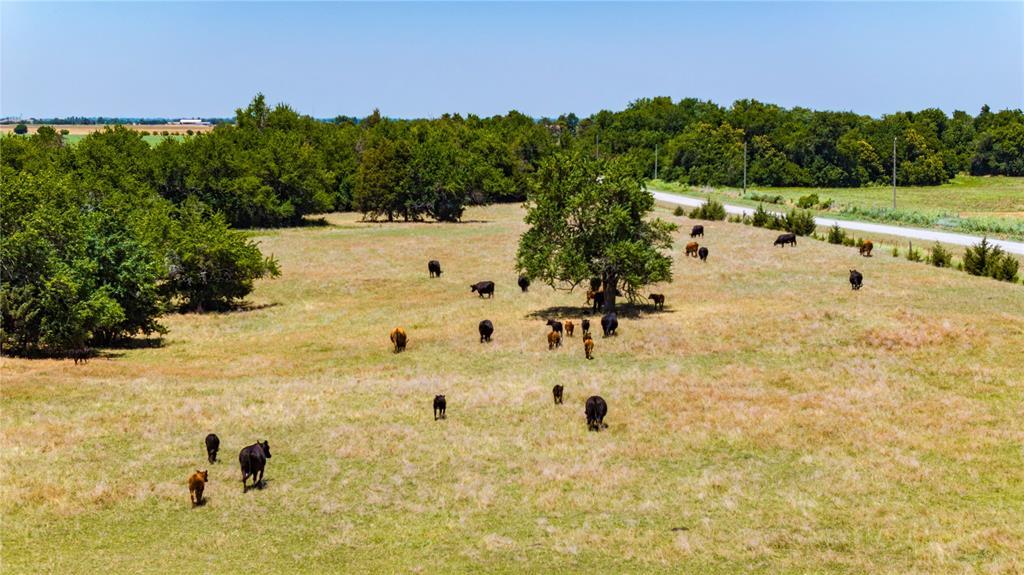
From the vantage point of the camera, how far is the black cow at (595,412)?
2897cm

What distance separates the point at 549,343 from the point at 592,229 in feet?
29.8

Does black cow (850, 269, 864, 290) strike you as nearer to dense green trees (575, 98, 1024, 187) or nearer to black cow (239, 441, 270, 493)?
black cow (239, 441, 270, 493)

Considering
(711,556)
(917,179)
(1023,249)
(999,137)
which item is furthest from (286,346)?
(999,137)

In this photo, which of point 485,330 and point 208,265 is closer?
point 485,330

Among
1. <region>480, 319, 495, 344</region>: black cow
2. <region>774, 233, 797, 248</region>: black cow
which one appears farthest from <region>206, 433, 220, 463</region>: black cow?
<region>774, 233, 797, 248</region>: black cow

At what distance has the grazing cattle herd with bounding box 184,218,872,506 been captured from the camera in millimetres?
23922

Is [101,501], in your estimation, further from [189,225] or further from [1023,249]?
[1023,249]

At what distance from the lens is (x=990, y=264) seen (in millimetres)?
58438

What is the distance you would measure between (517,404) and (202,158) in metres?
79.7

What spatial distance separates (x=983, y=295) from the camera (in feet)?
166

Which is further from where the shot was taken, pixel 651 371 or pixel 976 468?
pixel 651 371

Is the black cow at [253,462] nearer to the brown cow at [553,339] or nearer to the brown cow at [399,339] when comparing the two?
the brown cow at [399,339]

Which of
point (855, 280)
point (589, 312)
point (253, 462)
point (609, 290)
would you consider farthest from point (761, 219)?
point (253, 462)

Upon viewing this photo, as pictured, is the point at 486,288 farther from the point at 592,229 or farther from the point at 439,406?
the point at 439,406
